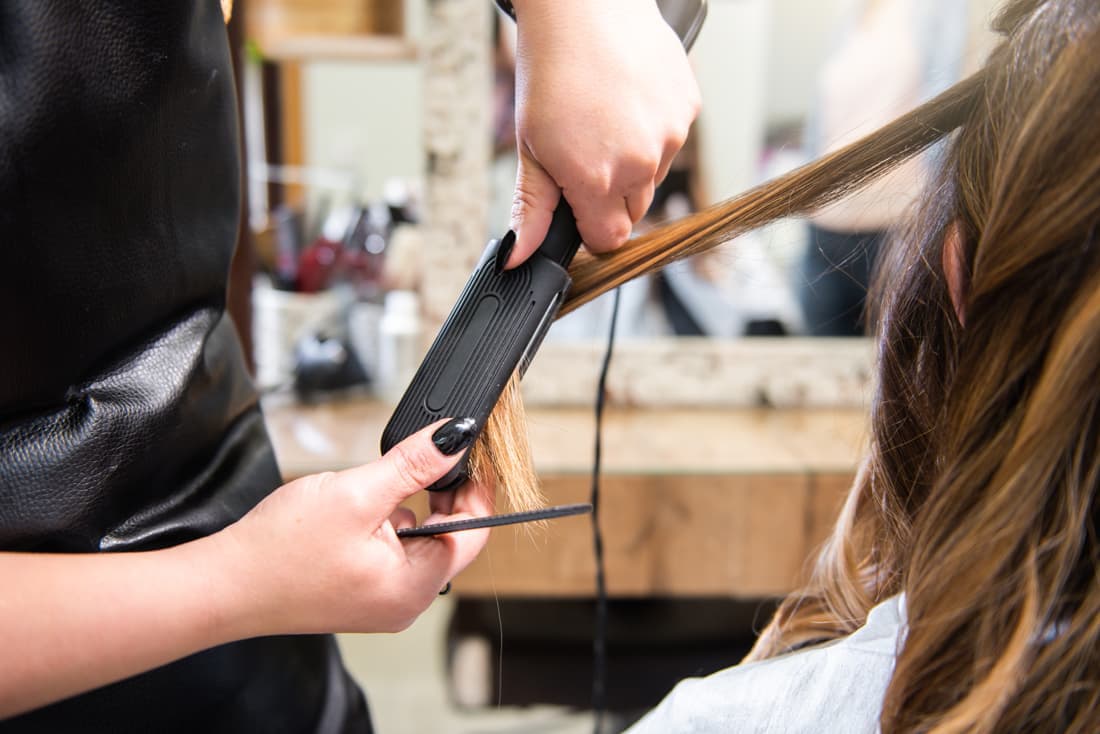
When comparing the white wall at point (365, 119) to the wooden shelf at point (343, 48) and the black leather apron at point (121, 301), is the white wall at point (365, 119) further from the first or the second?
the black leather apron at point (121, 301)

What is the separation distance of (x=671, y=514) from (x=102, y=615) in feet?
2.63

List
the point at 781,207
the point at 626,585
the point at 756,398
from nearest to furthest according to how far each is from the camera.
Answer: the point at 781,207, the point at 626,585, the point at 756,398

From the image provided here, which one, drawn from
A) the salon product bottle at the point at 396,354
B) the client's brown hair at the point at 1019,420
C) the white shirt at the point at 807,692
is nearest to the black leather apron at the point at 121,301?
the white shirt at the point at 807,692

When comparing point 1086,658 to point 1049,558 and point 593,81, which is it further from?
point 593,81

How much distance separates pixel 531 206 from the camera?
0.48 m

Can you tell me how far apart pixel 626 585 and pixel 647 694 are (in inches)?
12.8

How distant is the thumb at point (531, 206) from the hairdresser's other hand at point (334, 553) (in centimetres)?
13


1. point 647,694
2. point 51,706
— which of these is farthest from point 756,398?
point 51,706

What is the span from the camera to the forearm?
37 cm

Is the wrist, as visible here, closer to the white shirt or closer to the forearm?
the forearm

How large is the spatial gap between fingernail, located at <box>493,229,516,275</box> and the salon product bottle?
0.81 meters

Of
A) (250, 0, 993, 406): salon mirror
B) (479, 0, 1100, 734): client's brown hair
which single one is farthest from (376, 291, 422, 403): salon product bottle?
(479, 0, 1100, 734): client's brown hair

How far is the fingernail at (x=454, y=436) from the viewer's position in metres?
0.44

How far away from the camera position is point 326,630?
0.42 m
